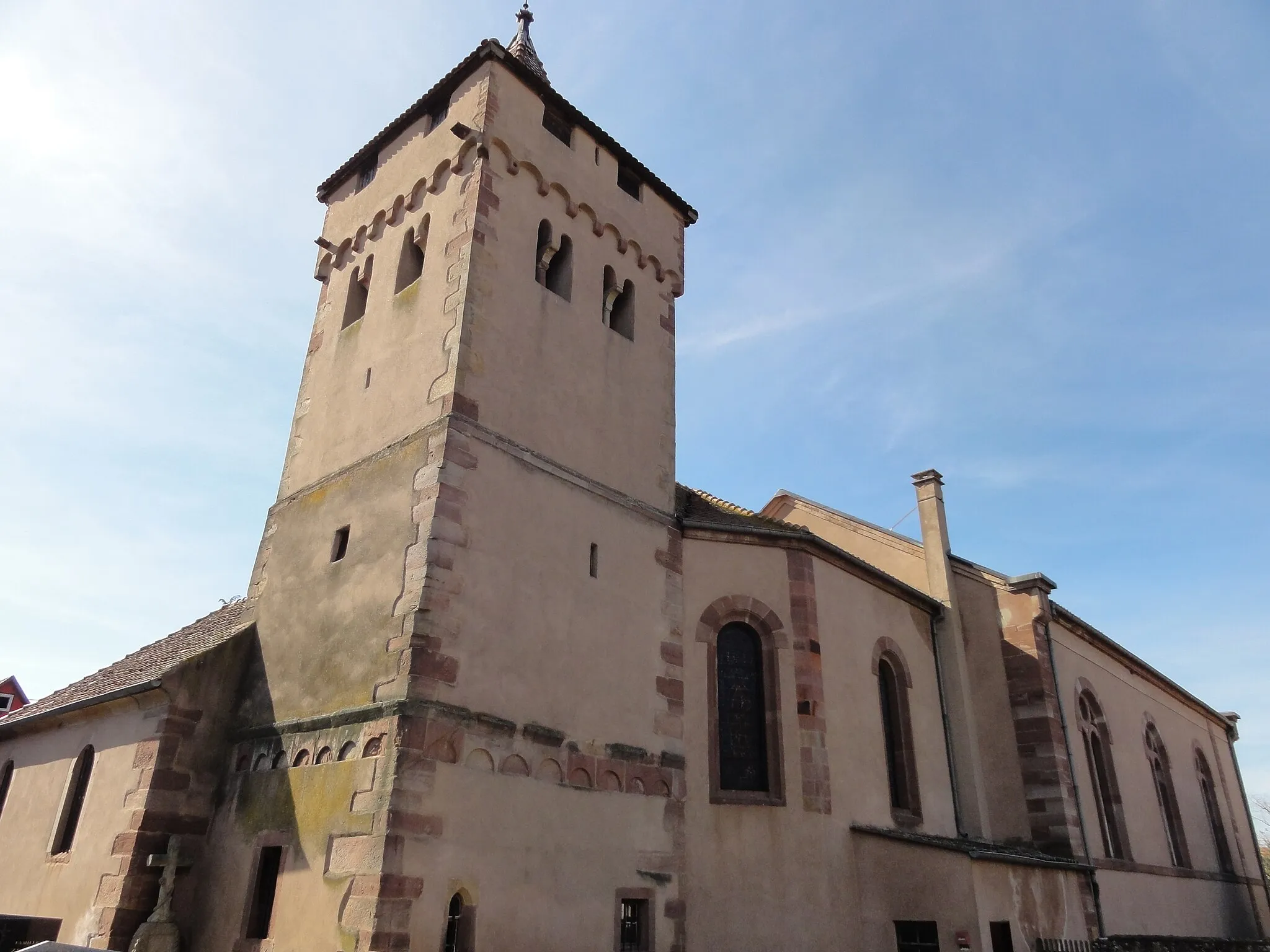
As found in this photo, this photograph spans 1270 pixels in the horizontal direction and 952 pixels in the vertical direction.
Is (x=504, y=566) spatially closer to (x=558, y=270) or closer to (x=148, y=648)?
(x=558, y=270)

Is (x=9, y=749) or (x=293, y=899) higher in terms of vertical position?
(x=9, y=749)

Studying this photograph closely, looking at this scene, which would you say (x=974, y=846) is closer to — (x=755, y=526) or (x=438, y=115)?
(x=755, y=526)

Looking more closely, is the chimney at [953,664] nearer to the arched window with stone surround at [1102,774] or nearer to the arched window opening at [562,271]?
the arched window with stone surround at [1102,774]

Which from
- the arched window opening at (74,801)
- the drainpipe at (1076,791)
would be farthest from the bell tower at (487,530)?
the drainpipe at (1076,791)

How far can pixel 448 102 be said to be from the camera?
1496 cm

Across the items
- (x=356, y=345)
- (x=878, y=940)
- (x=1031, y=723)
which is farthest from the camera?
(x=1031, y=723)

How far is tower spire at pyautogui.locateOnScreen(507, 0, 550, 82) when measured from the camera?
18234mm

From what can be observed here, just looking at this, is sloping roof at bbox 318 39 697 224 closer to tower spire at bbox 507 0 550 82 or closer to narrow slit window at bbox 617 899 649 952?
tower spire at bbox 507 0 550 82

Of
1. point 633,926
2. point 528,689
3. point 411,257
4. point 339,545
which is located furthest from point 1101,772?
point 411,257

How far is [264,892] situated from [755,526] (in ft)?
26.8

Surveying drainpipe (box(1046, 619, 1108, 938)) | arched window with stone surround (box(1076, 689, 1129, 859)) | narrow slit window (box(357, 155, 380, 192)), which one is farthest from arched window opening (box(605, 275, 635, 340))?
arched window with stone surround (box(1076, 689, 1129, 859))

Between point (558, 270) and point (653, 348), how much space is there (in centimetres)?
211

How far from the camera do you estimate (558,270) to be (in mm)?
14391

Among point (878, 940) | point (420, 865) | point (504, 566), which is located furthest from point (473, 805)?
point (878, 940)
